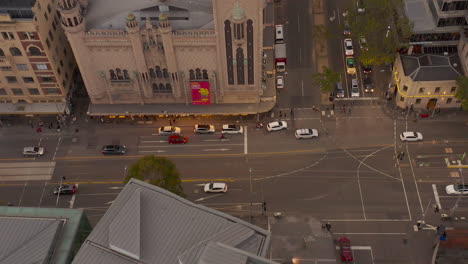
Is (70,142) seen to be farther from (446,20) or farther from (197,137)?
(446,20)

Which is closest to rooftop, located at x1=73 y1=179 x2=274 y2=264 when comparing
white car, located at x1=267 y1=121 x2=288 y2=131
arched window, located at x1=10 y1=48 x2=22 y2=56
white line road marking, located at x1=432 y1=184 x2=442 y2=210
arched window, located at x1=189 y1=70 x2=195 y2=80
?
arched window, located at x1=189 y1=70 x2=195 y2=80

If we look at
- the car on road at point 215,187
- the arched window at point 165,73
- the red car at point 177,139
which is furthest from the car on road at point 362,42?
the car on road at point 215,187

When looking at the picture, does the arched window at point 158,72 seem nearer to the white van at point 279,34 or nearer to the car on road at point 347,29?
the white van at point 279,34

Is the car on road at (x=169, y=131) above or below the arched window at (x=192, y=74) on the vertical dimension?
below

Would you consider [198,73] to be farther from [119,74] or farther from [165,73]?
[119,74]

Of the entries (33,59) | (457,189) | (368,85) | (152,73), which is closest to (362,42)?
(368,85)
